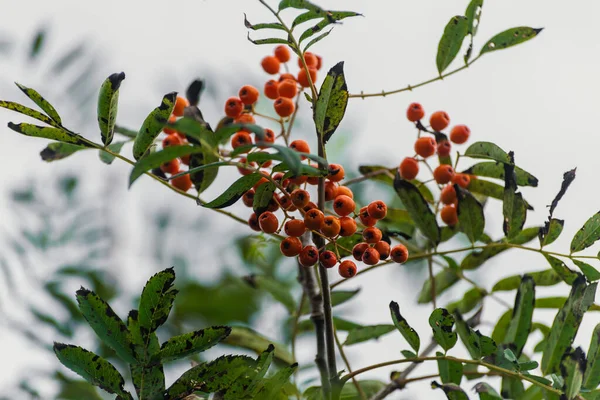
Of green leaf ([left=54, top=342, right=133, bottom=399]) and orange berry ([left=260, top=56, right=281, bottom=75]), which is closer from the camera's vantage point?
green leaf ([left=54, top=342, right=133, bottom=399])

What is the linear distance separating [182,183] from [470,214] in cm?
38

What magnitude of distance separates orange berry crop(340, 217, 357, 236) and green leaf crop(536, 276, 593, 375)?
0.27m

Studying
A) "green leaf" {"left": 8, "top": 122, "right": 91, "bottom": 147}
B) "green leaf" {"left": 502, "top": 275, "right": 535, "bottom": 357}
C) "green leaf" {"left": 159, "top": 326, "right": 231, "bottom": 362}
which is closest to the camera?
"green leaf" {"left": 159, "top": 326, "right": 231, "bottom": 362}

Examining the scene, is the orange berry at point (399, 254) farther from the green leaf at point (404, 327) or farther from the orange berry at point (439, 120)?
the orange berry at point (439, 120)

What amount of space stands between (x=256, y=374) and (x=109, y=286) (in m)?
0.78

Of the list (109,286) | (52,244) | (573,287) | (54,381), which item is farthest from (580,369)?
(52,244)

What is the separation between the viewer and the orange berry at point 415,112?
3.42 ft

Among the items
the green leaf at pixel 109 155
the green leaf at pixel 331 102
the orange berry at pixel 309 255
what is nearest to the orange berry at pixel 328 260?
the orange berry at pixel 309 255

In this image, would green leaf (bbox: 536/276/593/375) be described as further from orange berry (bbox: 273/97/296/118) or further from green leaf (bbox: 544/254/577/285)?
orange berry (bbox: 273/97/296/118)

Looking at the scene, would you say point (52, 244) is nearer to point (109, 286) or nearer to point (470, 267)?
point (109, 286)

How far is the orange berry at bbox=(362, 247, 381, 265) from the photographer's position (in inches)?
31.8

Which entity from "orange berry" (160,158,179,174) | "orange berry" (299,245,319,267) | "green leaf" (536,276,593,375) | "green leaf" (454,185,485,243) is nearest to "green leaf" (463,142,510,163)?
"green leaf" (454,185,485,243)

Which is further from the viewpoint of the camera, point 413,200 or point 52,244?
point 52,244

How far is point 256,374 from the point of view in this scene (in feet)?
2.26
